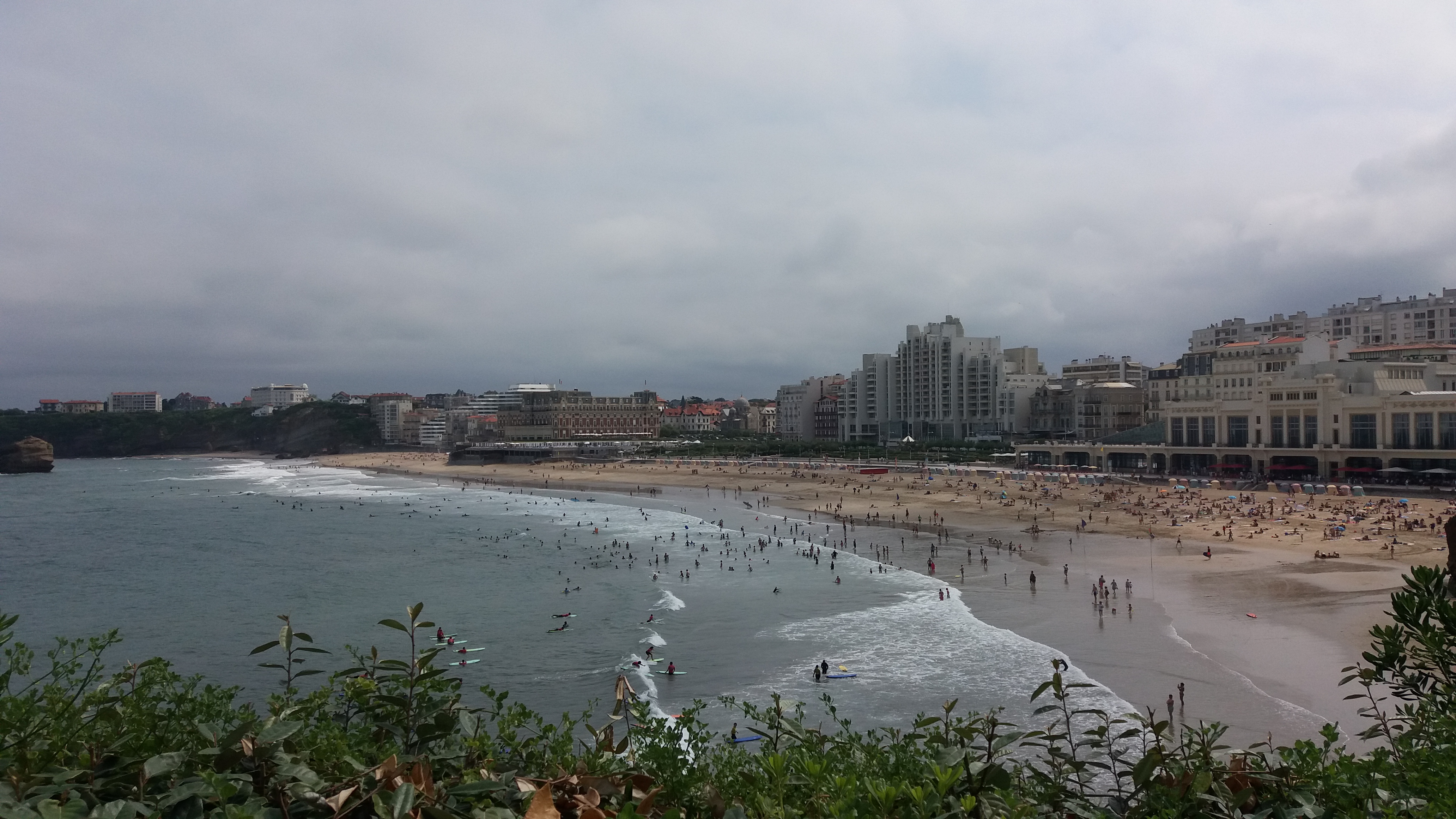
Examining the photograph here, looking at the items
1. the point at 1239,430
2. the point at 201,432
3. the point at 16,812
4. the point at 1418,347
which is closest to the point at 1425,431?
the point at 1239,430

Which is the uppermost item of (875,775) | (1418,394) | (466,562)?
(1418,394)

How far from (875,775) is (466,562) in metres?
43.4

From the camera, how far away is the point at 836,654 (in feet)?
81.8

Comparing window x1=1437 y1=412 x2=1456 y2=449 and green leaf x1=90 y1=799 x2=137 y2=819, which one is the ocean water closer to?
green leaf x1=90 y1=799 x2=137 y2=819

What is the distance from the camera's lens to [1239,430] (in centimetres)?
7206

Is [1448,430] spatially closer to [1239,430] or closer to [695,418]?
[1239,430]

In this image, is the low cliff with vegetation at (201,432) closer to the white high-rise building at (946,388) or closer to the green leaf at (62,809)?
the white high-rise building at (946,388)

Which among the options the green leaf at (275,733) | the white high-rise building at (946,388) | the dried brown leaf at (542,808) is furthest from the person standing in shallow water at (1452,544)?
the white high-rise building at (946,388)

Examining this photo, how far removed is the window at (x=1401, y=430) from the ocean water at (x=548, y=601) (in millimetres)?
41355

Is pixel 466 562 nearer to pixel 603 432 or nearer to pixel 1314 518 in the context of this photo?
pixel 1314 518

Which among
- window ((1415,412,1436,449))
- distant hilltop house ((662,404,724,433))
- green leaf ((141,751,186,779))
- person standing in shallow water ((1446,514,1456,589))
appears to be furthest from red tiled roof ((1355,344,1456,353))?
distant hilltop house ((662,404,724,433))

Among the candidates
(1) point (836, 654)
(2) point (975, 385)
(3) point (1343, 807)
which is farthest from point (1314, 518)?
(2) point (975, 385)

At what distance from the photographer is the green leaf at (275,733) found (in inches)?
150

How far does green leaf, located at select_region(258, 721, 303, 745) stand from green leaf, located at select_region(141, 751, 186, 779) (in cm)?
31
